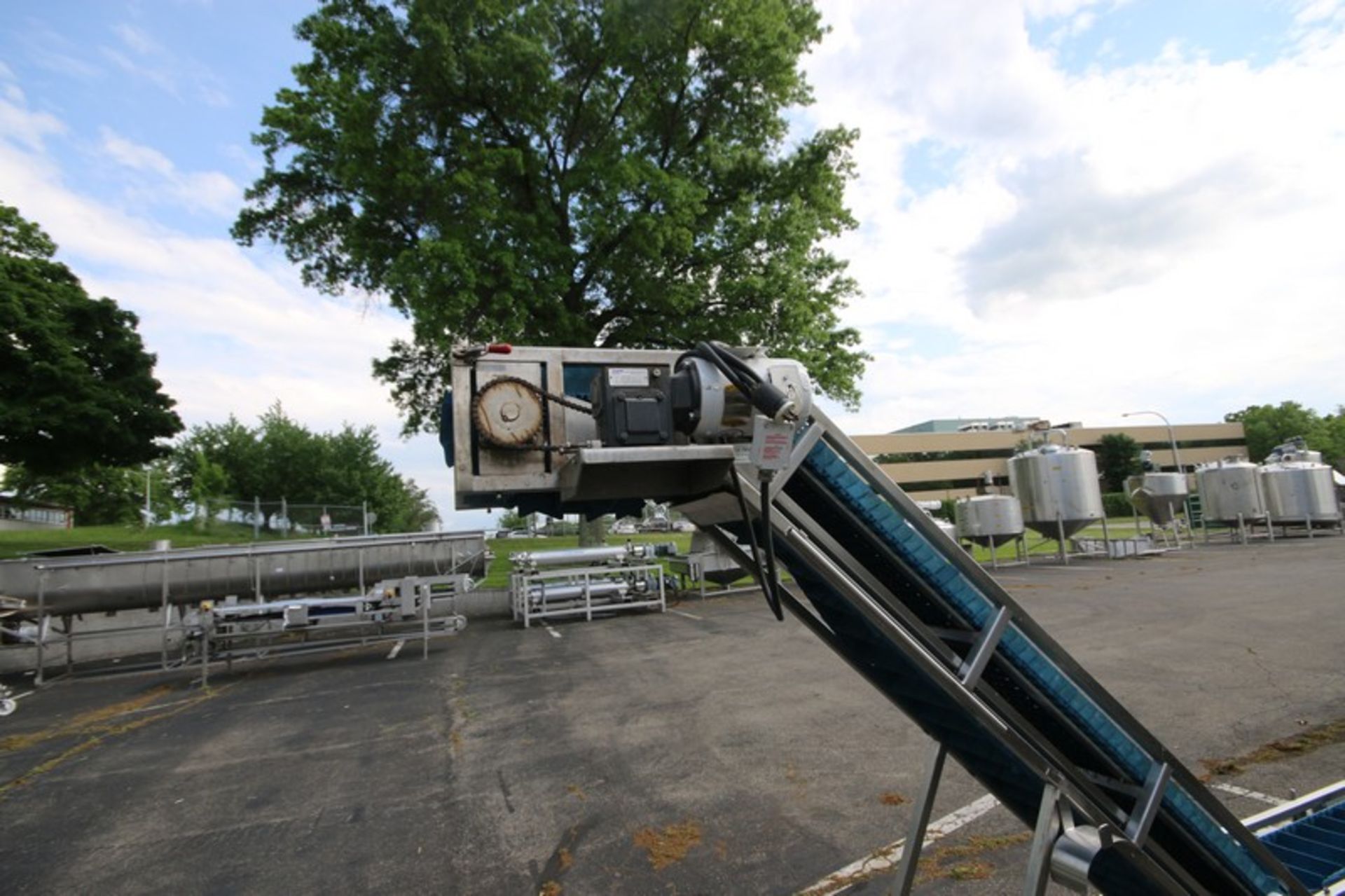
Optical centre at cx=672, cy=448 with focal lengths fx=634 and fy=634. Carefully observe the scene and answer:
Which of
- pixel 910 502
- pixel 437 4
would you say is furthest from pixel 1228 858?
pixel 437 4

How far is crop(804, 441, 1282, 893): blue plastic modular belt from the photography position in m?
2.03

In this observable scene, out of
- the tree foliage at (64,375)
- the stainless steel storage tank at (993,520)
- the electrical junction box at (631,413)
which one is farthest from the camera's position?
the stainless steel storage tank at (993,520)

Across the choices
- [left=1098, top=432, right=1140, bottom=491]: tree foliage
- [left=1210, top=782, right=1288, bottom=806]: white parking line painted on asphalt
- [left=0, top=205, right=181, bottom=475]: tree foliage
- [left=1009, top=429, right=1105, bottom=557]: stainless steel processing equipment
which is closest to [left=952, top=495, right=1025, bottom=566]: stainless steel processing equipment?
[left=1009, top=429, right=1105, bottom=557]: stainless steel processing equipment

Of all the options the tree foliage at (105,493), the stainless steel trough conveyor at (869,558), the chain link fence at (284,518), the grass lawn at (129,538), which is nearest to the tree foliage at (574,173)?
the chain link fence at (284,518)

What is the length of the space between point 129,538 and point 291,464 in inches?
770

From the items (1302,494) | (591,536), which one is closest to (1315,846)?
(591,536)

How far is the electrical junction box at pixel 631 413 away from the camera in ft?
6.84

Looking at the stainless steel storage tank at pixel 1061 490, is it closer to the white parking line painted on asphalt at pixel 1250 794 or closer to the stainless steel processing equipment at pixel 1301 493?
the stainless steel processing equipment at pixel 1301 493

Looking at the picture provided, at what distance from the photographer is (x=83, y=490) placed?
170ft

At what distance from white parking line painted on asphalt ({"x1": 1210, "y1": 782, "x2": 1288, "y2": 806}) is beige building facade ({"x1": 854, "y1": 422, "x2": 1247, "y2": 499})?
6585 cm

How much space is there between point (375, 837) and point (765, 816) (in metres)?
2.54

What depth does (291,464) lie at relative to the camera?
1697 inches

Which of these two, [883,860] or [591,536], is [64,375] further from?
[883,860]

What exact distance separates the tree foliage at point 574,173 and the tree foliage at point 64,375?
A: 6244 mm
